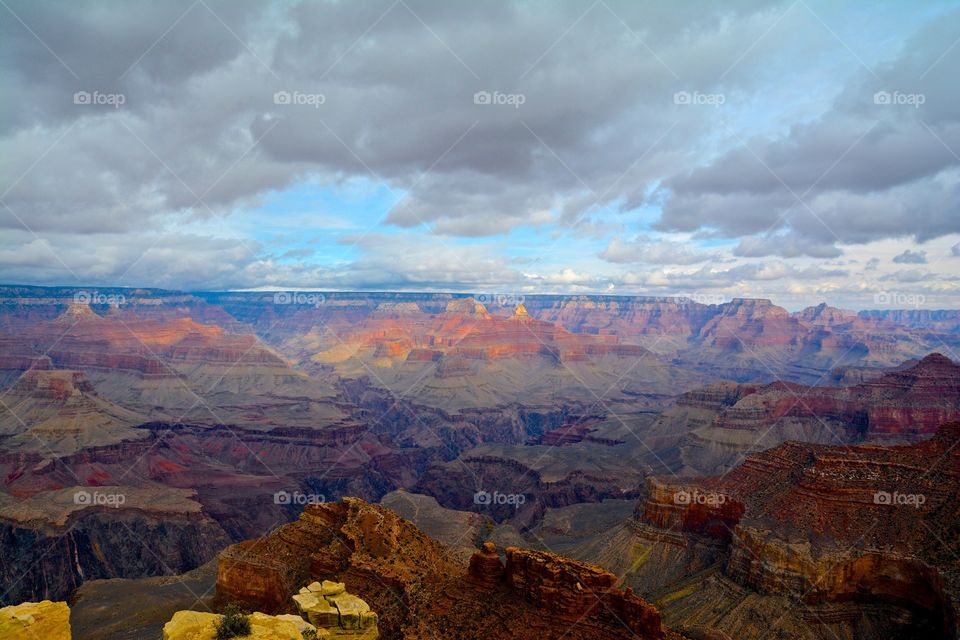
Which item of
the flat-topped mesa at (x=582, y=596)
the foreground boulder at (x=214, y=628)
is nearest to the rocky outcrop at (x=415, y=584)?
the flat-topped mesa at (x=582, y=596)

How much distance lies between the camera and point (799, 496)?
5447 centimetres

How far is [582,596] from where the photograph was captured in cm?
2845

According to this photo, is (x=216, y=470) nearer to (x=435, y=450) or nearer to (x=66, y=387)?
(x=66, y=387)

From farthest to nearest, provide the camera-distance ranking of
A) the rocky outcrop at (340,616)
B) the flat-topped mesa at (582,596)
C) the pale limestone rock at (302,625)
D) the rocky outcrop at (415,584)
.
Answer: the rocky outcrop at (415,584) → the flat-topped mesa at (582,596) → the rocky outcrop at (340,616) → the pale limestone rock at (302,625)

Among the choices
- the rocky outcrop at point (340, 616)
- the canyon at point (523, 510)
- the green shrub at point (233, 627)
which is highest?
the green shrub at point (233, 627)

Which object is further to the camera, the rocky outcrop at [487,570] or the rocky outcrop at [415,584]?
the rocky outcrop at [487,570]

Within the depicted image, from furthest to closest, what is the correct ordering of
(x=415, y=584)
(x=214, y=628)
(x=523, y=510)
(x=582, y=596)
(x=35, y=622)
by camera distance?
(x=523, y=510), (x=415, y=584), (x=582, y=596), (x=35, y=622), (x=214, y=628)

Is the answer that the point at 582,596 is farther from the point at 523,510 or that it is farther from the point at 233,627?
the point at 523,510

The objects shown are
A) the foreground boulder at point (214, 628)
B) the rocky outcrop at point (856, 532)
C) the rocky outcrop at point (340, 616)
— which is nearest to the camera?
the foreground boulder at point (214, 628)

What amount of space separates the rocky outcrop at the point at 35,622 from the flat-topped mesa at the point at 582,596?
799 inches

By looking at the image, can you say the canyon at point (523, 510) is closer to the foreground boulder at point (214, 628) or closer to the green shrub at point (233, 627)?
the foreground boulder at point (214, 628)

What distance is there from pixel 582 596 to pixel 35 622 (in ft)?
76.1

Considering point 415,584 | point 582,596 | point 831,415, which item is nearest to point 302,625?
point 415,584

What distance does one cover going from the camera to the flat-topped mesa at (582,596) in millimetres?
27688
